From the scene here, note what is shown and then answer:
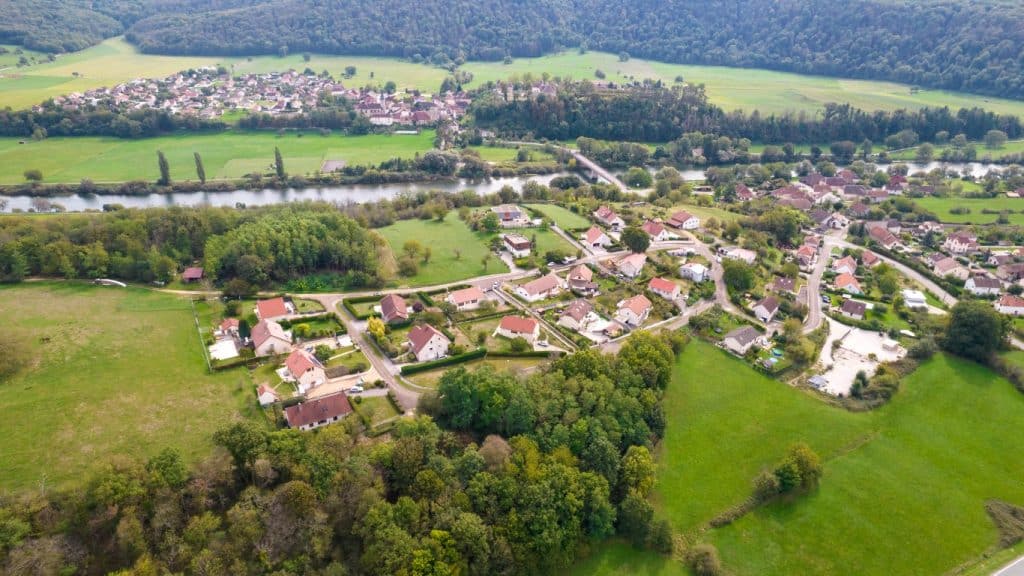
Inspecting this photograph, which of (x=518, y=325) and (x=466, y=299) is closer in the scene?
(x=518, y=325)

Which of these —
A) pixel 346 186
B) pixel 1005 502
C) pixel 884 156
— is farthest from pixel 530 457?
pixel 884 156

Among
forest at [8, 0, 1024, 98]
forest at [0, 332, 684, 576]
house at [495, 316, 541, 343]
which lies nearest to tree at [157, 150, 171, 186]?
house at [495, 316, 541, 343]

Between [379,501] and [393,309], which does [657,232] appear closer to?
[393,309]

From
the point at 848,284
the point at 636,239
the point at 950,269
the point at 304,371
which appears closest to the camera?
the point at 304,371

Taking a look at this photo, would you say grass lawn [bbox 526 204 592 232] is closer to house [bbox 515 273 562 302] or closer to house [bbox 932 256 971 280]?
house [bbox 515 273 562 302]

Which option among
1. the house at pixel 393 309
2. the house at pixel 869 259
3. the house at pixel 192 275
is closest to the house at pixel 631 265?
the house at pixel 393 309

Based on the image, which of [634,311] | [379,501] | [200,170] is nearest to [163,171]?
[200,170]

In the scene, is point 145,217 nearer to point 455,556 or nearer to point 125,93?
point 455,556
